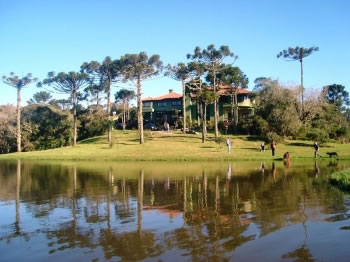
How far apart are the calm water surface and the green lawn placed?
18.8 metres

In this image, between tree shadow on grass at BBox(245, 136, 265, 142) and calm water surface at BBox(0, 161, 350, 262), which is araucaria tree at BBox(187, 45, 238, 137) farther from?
calm water surface at BBox(0, 161, 350, 262)

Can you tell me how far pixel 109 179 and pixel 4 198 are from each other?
6951 mm

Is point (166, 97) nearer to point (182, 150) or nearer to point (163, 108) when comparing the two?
point (163, 108)

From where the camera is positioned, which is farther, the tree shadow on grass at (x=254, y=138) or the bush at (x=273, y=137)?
the tree shadow on grass at (x=254, y=138)

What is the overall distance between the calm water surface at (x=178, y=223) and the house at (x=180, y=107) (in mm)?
51732

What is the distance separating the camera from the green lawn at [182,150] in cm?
3797

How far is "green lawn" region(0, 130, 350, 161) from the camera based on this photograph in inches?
1495

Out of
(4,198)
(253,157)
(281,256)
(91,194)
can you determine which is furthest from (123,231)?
(253,157)

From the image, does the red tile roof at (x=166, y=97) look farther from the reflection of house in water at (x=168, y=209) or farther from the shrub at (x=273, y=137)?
the reflection of house in water at (x=168, y=209)

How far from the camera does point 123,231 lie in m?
10.2

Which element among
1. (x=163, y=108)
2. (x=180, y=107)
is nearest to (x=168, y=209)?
(x=180, y=107)

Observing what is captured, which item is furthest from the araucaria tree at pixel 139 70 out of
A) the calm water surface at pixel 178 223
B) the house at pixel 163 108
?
the calm water surface at pixel 178 223

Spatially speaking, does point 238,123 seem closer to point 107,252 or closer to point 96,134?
point 96,134

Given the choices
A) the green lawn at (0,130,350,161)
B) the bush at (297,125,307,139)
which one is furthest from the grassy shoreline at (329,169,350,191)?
the bush at (297,125,307,139)
